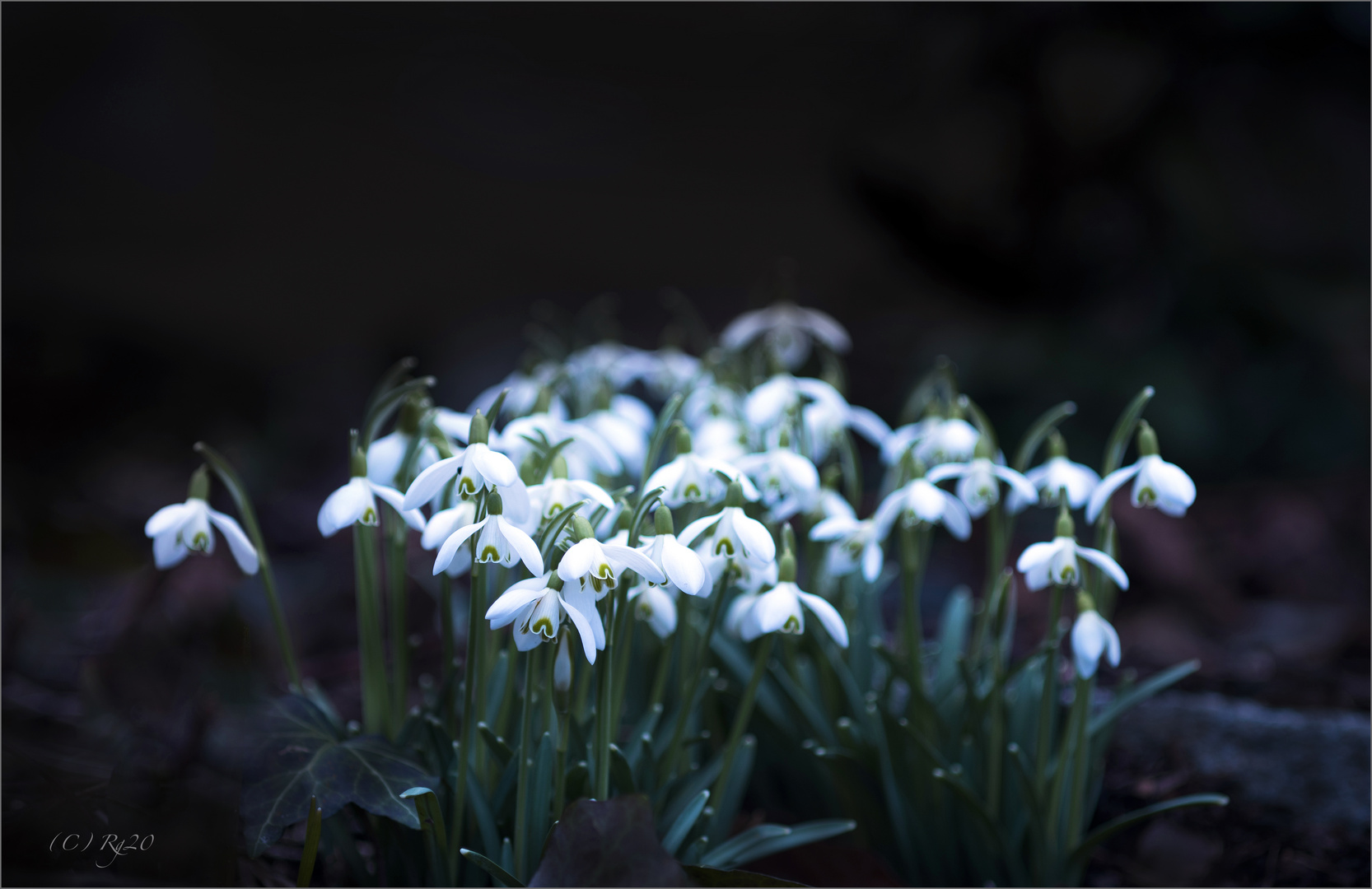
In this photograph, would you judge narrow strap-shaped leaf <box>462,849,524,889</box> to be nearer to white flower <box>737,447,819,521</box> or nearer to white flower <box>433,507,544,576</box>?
white flower <box>433,507,544,576</box>

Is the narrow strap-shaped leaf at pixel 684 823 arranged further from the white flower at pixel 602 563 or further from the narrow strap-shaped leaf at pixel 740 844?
the white flower at pixel 602 563

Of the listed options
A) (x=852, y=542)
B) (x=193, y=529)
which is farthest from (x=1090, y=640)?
(x=193, y=529)

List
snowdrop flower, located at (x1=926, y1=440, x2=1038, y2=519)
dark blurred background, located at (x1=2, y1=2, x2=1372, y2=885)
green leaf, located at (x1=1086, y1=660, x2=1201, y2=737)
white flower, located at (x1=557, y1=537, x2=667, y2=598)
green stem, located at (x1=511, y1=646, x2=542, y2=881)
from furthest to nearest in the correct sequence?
dark blurred background, located at (x1=2, y1=2, x2=1372, y2=885)
green leaf, located at (x1=1086, y1=660, x2=1201, y2=737)
snowdrop flower, located at (x1=926, y1=440, x2=1038, y2=519)
green stem, located at (x1=511, y1=646, x2=542, y2=881)
white flower, located at (x1=557, y1=537, x2=667, y2=598)

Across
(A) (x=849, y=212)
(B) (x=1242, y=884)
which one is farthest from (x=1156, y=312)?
(B) (x=1242, y=884)

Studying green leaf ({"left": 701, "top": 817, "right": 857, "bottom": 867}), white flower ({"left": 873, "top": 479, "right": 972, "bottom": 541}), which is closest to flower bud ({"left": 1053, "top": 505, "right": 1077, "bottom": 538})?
white flower ({"left": 873, "top": 479, "right": 972, "bottom": 541})

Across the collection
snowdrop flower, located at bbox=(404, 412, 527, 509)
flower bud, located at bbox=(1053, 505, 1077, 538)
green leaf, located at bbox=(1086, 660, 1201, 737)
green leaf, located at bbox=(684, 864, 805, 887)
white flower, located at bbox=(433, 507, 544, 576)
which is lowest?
green leaf, located at bbox=(684, 864, 805, 887)

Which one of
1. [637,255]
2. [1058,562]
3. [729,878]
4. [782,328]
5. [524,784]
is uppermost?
[637,255]

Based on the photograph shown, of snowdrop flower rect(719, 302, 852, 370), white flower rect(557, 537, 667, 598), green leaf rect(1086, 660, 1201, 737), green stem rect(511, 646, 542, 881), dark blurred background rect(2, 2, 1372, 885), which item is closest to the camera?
white flower rect(557, 537, 667, 598)

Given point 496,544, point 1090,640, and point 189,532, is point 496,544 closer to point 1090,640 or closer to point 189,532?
point 189,532
